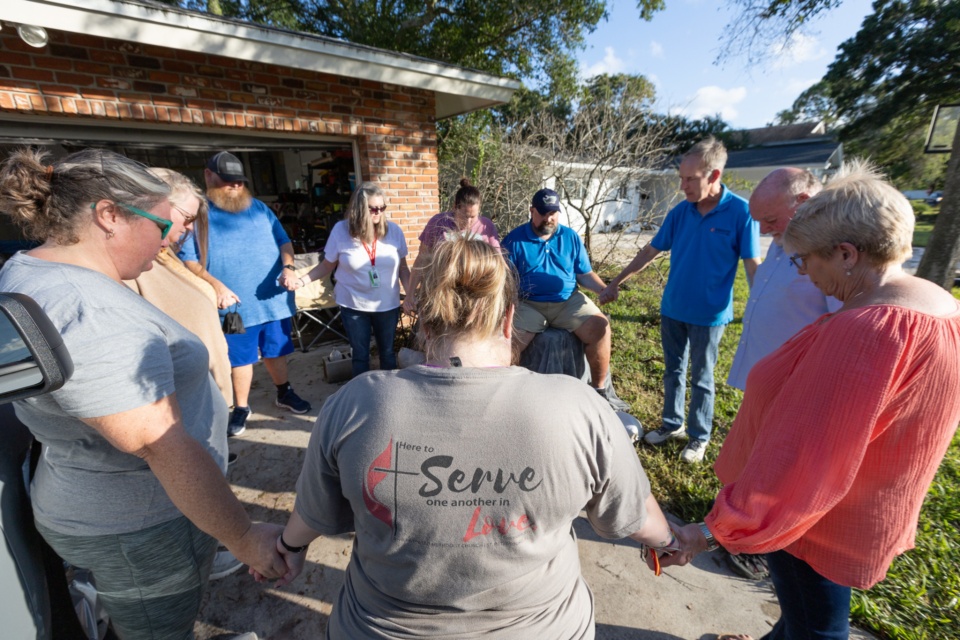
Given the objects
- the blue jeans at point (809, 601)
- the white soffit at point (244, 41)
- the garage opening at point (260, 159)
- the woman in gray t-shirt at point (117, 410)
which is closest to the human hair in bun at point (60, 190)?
the woman in gray t-shirt at point (117, 410)

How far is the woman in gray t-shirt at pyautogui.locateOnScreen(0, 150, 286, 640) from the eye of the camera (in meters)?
1.04

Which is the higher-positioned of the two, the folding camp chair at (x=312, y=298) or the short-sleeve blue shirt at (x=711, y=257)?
the short-sleeve blue shirt at (x=711, y=257)

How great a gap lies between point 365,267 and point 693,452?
9.94 ft

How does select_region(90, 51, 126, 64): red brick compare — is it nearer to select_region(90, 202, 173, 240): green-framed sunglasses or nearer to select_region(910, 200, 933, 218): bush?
select_region(90, 202, 173, 240): green-framed sunglasses

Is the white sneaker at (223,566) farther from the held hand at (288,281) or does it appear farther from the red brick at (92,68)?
the red brick at (92,68)

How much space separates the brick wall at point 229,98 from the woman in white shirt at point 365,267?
157 centimetres

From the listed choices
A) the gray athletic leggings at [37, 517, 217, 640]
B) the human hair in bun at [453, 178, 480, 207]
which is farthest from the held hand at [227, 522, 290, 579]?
the human hair in bun at [453, 178, 480, 207]

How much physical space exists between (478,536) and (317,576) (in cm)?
191

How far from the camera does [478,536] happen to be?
944 millimetres

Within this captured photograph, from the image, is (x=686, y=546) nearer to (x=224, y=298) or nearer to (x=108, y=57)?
(x=224, y=298)

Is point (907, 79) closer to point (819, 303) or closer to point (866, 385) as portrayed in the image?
point (819, 303)

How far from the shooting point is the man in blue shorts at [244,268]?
3104 millimetres

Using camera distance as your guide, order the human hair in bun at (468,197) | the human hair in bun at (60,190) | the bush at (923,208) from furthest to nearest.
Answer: the bush at (923,208) → the human hair in bun at (468,197) → the human hair in bun at (60,190)

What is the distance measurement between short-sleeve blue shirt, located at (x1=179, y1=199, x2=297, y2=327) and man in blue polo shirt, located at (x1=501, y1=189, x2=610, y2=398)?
1.96 metres
